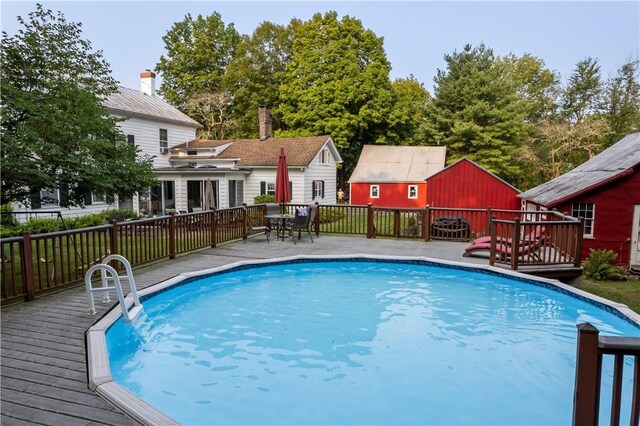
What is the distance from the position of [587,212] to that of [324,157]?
1386 centimetres

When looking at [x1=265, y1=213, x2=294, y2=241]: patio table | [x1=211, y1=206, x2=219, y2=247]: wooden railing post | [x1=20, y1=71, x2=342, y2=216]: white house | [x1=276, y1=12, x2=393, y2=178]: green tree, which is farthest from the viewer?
[x1=276, y1=12, x2=393, y2=178]: green tree

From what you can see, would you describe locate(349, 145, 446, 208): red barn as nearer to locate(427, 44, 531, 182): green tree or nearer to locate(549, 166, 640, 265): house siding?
locate(427, 44, 531, 182): green tree

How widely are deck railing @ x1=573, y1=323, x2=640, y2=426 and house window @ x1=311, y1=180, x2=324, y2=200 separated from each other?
19.7 meters

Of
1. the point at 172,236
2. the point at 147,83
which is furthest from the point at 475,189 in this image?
the point at 147,83

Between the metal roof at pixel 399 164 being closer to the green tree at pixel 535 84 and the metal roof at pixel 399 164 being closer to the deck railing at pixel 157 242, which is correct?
the green tree at pixel 535 84

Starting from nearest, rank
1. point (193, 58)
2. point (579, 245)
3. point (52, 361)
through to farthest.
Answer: point (52, 361) < point (579, 245) < point (193, 58)

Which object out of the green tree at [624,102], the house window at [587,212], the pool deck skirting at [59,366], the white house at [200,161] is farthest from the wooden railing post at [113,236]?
Answer: the green tree at [624,102]

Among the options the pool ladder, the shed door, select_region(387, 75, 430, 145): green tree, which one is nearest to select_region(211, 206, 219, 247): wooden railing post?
the pool ladder

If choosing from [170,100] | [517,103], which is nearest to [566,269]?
[517,103]

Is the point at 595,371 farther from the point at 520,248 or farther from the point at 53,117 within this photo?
the point at 53,117

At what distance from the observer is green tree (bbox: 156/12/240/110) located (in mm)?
34000

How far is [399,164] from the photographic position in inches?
1008

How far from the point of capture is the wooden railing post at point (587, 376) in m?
2.01

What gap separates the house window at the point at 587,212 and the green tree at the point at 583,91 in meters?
22.6
